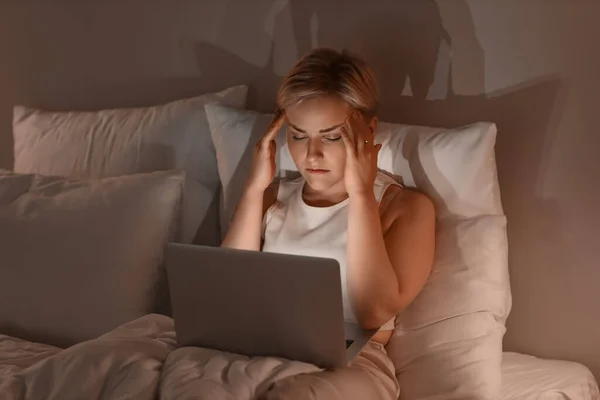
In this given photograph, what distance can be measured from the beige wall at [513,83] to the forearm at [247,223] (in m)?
0.44

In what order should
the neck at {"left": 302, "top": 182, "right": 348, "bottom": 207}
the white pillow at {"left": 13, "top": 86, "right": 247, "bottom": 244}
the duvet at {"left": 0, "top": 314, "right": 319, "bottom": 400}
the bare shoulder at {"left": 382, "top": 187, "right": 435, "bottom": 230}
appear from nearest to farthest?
1. the duvet at {"left": 0, "top": 314, "right": 319, "bottom": 400}
2. the bare shoulder at {"left": 382, "top": 187, "right": 435, "bottom": 230}
3. the neck at {"left": 302, "top": 182, "right": 348, "bottom": 207}
4. the white pillow at {"left": 13, "top": 86, "right": 247, "bottom": 244}

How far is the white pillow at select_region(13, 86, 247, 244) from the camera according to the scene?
82.5 inches

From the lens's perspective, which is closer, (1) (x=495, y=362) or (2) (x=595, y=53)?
(1) (x=495, y=362)

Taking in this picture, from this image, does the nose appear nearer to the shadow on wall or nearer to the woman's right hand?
the woman's right hand

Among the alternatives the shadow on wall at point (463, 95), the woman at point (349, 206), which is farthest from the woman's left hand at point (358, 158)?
the shadow on wall at point (463, 95)

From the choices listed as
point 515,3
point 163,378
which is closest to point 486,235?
point 515,3

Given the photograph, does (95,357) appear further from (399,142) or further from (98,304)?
(399,142)

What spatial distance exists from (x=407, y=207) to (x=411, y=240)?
76mm

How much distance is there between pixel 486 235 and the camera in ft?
5.70

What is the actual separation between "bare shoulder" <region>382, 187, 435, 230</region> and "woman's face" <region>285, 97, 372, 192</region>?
12 centimetres

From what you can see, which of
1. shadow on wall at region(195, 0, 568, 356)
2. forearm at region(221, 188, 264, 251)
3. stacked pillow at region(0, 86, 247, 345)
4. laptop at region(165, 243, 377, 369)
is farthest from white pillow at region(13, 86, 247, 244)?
laptop at region(165, 243, 377, 369)

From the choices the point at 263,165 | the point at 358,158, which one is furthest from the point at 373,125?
the point at 263,165

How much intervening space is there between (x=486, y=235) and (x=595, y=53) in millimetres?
477

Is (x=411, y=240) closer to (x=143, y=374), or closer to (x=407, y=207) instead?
(x=407, y=207)
